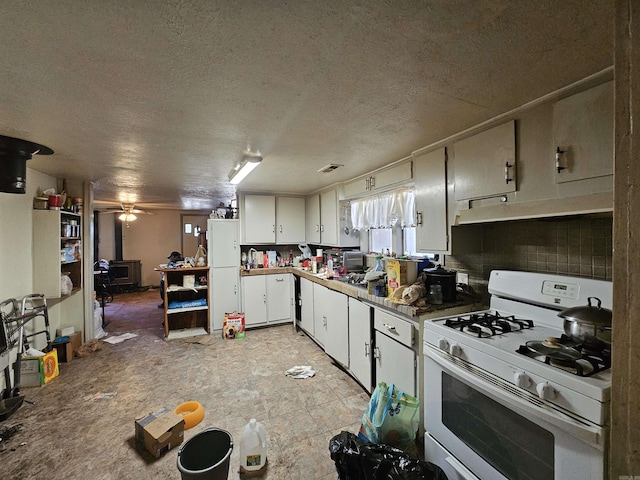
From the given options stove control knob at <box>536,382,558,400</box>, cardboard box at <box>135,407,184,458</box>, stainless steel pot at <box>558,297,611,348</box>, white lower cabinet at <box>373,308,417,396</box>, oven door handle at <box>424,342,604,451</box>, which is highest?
stainless steel pot at <box>558,297,611,348</box>

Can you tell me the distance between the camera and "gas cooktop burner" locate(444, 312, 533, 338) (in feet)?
4.87

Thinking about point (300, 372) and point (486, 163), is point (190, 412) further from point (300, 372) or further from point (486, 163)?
point (486, 163)

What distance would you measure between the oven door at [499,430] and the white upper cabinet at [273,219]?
10.6 ft

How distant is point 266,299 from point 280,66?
3.56 metres

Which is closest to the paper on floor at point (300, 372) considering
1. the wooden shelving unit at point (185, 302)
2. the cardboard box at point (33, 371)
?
the wooden shelving unit at point (185, 302)

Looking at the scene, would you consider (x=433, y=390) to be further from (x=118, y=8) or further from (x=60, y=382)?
(x=60, y=382)

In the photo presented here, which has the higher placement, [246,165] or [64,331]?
[246,165]

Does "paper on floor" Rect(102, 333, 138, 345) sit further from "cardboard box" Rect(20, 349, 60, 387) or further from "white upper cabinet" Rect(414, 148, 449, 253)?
"white upper cabinet" Rect(414, 148, 449, 253)

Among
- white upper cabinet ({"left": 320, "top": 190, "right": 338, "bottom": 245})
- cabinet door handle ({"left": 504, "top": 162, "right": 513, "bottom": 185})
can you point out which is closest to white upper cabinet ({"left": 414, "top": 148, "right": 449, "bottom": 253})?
Result: cabinet door handle ({"left": 504, "top": 162, "right": 513, "bottom": 185})

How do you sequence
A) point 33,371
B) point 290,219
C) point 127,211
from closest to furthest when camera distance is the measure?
point 33,371
point 290,219
point 127,211

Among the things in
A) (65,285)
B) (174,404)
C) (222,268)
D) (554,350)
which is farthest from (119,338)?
(554,350)

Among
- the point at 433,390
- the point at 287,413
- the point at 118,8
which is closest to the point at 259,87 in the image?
the point at 118,8

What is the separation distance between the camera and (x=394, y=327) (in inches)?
82.0

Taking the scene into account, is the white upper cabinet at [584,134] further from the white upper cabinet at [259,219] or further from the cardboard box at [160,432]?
the white upper cabinet at [259,219]
